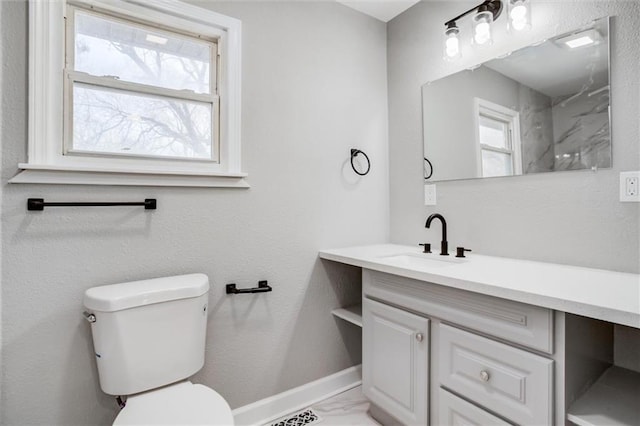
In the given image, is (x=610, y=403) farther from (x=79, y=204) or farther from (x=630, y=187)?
(x=79, y=204)

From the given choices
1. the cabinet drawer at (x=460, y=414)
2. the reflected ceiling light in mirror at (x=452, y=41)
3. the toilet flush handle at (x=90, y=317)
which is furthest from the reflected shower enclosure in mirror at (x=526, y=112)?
the toilet flush handle at (x=90, y=317)

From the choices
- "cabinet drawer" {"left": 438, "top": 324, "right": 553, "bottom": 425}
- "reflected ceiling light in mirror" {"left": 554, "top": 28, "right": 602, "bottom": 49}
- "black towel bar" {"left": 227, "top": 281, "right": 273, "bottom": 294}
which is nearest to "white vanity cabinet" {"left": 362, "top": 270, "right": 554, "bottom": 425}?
"cabinet drawer" {"left": 438, "top": 324, "right": 553, "bottom": 425}

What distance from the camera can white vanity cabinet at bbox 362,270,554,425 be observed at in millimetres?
1012

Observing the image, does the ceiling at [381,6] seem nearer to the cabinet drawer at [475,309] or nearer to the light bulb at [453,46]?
the light bulb at [453,46]

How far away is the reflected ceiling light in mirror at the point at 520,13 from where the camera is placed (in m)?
1.51

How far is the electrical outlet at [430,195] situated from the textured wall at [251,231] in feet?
1.05

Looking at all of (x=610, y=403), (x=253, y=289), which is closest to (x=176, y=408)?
(x=253, y=289)

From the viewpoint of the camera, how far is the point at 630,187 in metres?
1.23

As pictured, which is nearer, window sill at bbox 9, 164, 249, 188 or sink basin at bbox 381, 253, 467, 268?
window sill at bbox 9, 164, 249, 188

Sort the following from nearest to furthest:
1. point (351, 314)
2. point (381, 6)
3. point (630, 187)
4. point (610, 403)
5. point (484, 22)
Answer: point (610, 403) → point (630, 187) → point (484, 22) → point (351, 314) → point (381, 6)

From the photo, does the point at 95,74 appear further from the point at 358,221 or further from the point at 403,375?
the point at 403,375

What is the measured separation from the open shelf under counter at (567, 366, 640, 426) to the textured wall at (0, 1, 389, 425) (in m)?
1.26

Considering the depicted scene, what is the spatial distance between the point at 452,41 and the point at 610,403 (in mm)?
1787

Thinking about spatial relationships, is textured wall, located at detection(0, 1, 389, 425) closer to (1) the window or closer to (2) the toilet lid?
(2) the toilet lid
